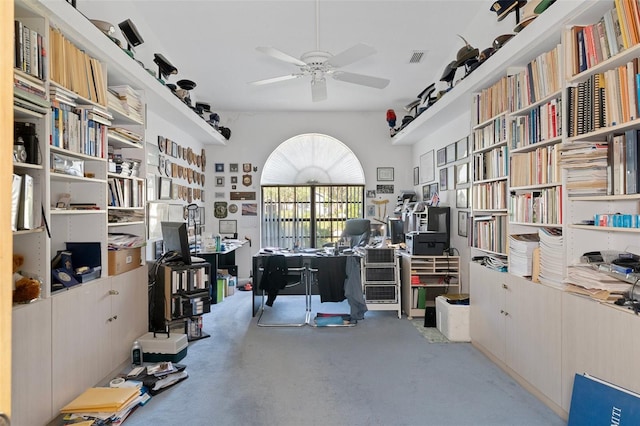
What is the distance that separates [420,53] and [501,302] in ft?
10.2

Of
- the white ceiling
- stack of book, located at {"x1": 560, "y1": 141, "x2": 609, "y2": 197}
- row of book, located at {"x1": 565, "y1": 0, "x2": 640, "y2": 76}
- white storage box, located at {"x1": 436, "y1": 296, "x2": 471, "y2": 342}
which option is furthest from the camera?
white storage box, located at {"x1": 436, "y1": 296, "x2": 471, "y2": 342}

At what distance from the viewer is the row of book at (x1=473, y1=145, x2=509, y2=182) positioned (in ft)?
10.4

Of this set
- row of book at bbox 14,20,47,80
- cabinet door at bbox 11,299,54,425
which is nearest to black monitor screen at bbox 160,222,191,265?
cabinet door at bbox 11,299,54,425

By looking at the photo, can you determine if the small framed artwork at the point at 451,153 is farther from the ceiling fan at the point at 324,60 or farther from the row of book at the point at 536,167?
the row of book at the point at 536,167

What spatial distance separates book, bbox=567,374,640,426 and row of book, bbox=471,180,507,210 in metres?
1.54

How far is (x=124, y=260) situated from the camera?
10.4ft

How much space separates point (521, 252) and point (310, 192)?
468 centimetres

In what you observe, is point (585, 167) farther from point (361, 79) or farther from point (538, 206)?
point (361, 79)

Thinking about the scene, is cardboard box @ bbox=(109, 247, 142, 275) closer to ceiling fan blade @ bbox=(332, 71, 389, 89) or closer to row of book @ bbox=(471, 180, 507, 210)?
ceiling fan blade @ bbox=(332, 71, 389, 89)

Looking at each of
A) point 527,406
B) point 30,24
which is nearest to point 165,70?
point 30,24

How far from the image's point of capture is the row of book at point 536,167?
97.7 inches

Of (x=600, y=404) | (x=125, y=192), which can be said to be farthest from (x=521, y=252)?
(x=125, y=192)

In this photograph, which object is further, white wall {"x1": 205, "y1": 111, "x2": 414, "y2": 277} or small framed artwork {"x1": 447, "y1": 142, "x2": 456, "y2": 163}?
white wall {"x1": 205, "y1": 111, "x2": 414, "y2": 277}

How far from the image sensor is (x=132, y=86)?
3520 millimetres
